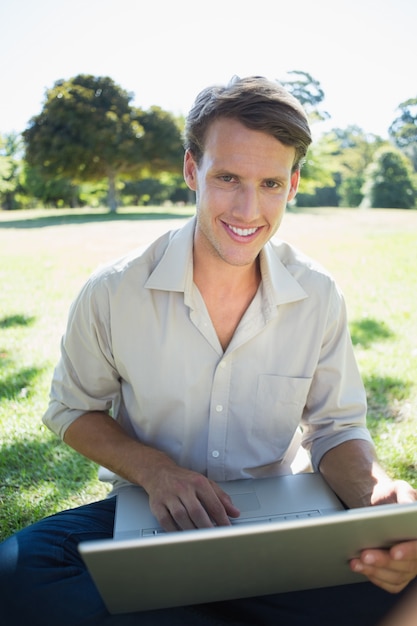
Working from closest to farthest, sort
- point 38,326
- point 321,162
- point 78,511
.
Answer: point 78,511 → point 38,326 → point 321,162

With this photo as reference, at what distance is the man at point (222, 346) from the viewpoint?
1.56 m

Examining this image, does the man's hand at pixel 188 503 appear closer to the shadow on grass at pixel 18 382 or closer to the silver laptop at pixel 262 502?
the silver laptop at pixel 262 502

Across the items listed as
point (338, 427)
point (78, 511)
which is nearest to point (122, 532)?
point (78, 511)

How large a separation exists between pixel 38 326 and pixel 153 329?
3.01 metres

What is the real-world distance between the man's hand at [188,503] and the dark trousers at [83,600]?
19 cm

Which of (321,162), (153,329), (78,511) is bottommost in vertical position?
(78,511)

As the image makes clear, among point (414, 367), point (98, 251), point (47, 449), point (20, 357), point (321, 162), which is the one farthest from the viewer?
point (321, 162)

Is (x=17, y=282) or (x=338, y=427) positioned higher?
(x=338, y=427)

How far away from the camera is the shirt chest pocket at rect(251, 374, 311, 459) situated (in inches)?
66.5

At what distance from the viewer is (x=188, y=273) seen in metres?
1.67

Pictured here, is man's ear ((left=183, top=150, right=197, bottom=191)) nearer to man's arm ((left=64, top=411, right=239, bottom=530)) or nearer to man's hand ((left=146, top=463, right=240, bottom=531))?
man's arm ((left=64, top=411, right=239, bottom=530))

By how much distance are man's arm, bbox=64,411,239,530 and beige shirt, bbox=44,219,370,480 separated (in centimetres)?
→ 7

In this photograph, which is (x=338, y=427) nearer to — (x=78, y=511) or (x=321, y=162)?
(x=78, y=511)

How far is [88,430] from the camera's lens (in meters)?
1.63
